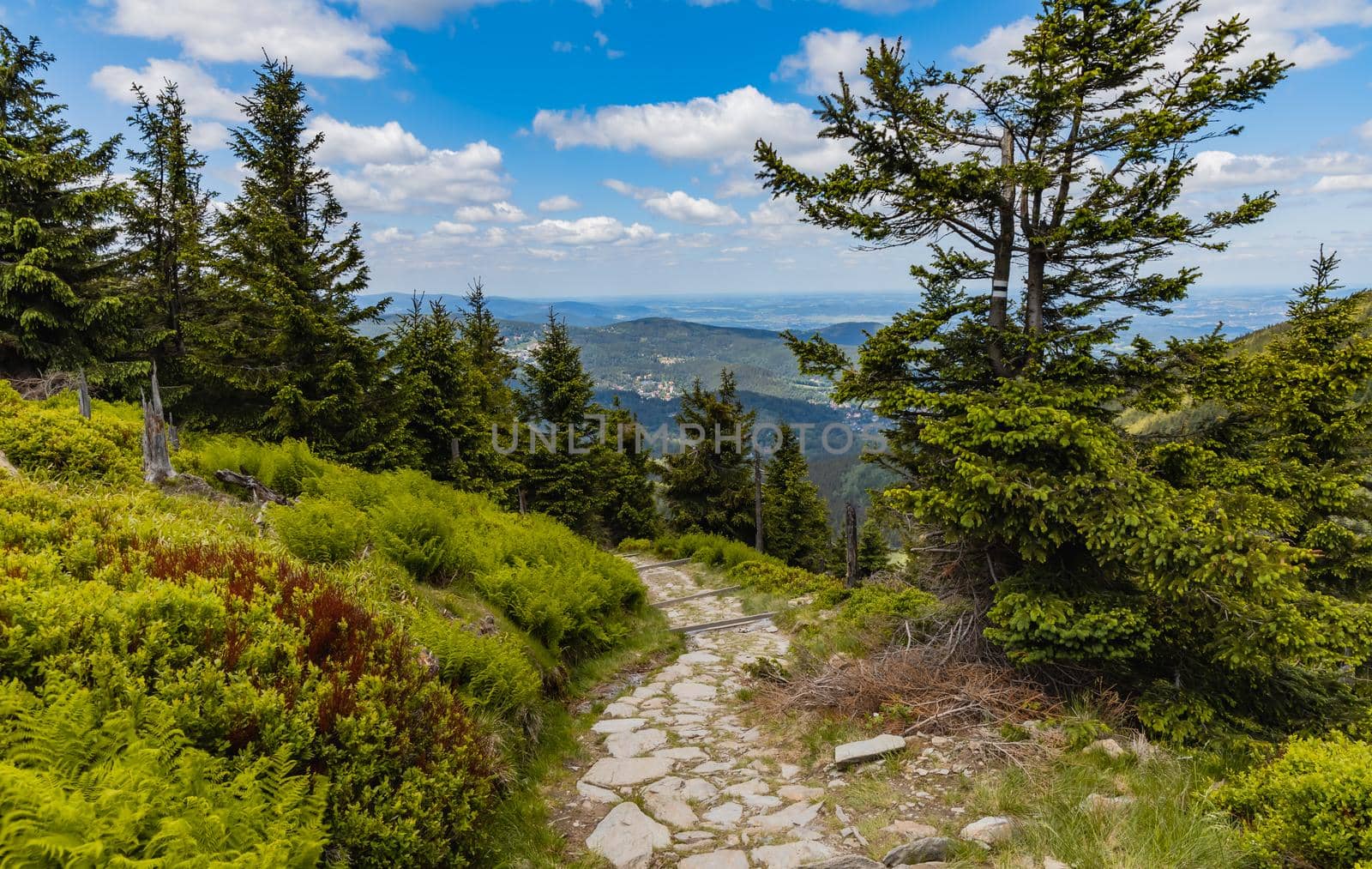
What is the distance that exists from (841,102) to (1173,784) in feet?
20.9

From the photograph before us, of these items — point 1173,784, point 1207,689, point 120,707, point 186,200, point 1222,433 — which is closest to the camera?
point 120,707

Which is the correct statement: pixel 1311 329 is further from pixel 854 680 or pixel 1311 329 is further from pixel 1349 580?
pixel 854 680

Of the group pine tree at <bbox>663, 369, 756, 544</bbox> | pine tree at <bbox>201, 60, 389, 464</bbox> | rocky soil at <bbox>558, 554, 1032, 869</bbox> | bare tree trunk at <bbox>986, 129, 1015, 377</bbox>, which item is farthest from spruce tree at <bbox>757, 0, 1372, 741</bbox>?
pine tree at <bbox>663, 369, 756, 544</bbox>

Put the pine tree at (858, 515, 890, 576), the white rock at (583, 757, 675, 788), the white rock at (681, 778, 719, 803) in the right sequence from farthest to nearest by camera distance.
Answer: the pine tree at (858, 515, 890, 576)
the white rock at (583, 757, 675, 788)
the white rock at (681, 778, 719, 803)

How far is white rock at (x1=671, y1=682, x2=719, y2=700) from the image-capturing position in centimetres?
741

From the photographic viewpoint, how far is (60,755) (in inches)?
80.0

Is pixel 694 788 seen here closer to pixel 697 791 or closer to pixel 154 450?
pixel 697 791

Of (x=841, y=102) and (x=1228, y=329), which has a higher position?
(x=841, y=102)

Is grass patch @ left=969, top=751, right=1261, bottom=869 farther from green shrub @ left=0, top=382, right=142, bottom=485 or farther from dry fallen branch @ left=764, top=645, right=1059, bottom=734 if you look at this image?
green shrub @ left=0, top=382, right=142, bottom=485

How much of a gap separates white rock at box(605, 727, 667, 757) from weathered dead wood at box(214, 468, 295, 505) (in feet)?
17.9

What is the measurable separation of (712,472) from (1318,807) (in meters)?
Result: 25.0

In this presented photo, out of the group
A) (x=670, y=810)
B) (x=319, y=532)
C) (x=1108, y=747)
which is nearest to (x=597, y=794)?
(x=670, y=810)

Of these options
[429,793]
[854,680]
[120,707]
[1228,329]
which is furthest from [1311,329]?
[120,707]

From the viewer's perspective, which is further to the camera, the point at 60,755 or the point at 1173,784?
the point at 1173,784
